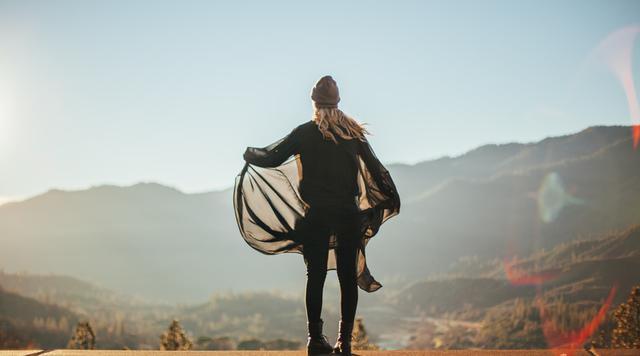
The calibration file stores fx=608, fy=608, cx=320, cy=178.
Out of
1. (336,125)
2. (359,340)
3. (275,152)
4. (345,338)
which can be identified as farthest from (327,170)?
(359,340)

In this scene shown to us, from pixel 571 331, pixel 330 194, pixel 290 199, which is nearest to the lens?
pixel 330 194

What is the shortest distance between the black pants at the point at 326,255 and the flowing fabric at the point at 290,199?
11 centimetres

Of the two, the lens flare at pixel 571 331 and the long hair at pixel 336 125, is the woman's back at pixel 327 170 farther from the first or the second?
the lens flare at pixel 571 331

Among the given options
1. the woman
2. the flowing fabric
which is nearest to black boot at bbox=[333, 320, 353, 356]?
the woman

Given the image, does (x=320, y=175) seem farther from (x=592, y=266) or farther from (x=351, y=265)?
(x=592, y=266)

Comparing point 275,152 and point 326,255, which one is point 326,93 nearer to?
point 275,152

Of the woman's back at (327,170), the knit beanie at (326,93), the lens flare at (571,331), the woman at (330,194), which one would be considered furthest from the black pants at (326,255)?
the lens flare at (571,331)

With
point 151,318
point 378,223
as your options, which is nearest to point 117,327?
point 151,318

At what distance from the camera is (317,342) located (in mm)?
5289

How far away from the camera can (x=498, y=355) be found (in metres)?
5.72

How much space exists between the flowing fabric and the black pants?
0.11 m

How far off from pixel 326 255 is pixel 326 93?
140 centimetres

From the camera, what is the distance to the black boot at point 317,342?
526 cm

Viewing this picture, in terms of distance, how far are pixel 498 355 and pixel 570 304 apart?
166483mm
